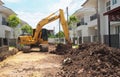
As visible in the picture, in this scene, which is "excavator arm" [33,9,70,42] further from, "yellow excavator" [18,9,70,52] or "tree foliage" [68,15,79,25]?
"tree foliage" [68,15,79,25]

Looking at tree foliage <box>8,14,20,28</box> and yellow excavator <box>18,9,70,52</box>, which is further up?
tree foliage <box>8,14,20,28</box>

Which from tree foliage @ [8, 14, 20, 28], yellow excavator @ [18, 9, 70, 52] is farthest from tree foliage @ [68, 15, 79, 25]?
yellow excavator @ [18, 9, 70, 52]

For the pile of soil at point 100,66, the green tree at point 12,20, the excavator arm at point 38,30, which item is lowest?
the pile of soil at point 100,66

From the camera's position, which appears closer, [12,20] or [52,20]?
[52,20]

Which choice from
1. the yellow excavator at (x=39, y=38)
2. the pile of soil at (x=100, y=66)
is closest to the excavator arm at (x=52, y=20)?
the yellow excavator at (x=39, y=38)

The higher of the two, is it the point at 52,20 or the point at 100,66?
the point at 52,20

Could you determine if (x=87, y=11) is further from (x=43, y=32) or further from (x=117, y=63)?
(x=117, y=63)

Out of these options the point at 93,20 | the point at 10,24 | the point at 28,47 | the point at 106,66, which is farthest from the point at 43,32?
the point at 10,24

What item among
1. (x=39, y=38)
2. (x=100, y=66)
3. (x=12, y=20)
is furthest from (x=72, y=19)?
(x=100, y=66)

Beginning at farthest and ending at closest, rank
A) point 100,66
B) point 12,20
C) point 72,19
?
point 72,19, point 12,20, point 100,66

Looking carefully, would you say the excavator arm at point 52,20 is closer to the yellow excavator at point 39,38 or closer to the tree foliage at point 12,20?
the yellow excavator at point 39,38

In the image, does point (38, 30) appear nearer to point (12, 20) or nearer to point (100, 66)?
point (100, 66)

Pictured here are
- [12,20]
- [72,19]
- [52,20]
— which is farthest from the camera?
[72,19]

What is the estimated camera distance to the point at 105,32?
125ft
